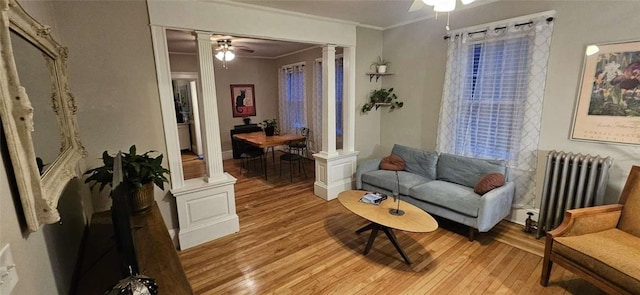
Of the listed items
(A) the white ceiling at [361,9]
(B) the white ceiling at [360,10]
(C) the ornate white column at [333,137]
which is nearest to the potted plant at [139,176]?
(B) the white ceiling at [360,10]

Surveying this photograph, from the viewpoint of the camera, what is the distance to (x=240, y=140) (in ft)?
18.3

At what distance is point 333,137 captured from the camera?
4055mm

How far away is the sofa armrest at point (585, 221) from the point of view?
2.08 m

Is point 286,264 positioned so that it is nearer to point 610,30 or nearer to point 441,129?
point 441,129

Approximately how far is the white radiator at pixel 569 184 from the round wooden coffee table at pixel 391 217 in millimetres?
1348

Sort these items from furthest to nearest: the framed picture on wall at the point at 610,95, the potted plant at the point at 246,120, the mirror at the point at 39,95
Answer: the potted plant at the point at 246,120 < the framed picture on wall at the point at 610,95 < the mirror at the point at 39,95

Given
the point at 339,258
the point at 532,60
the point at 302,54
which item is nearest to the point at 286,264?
the point at 339,258

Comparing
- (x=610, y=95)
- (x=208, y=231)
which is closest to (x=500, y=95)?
(x=610, y=95)

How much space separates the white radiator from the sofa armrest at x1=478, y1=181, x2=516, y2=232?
0.97ft

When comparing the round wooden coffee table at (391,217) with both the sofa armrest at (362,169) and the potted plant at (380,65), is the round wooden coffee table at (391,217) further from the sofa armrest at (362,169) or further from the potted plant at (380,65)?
the potted plant at (380,65)

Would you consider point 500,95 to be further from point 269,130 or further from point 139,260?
point 269,130

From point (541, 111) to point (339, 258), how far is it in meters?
2.59

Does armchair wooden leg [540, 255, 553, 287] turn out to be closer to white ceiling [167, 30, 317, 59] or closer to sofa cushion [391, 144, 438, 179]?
sofa cushion [391, 144, 438, 179]

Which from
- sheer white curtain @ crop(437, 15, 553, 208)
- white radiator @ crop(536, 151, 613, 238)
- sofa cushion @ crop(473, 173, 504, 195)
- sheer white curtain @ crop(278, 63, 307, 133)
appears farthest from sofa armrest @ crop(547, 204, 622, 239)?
sheer white curtain @ crop(278, 63, 307, 133)
